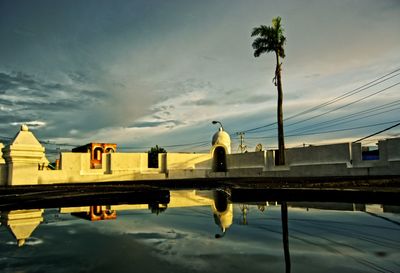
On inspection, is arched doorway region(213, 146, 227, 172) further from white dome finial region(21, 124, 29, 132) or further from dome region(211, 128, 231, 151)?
white dome finial region(21, 124, 29, 132)

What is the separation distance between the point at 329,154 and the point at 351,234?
20.0 metres

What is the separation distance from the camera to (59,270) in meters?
2.30

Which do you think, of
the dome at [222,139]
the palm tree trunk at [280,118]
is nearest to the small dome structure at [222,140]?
the dome at [222,139]

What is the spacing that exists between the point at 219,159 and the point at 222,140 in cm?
238

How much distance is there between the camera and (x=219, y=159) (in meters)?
37.5

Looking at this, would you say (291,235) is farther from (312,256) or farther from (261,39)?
(261,39)

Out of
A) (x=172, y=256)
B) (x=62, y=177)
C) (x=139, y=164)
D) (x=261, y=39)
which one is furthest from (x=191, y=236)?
(x=139, y=164)

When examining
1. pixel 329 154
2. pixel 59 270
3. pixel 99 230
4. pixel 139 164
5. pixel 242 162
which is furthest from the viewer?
pixel 139 164

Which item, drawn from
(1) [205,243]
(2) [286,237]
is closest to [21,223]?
(1) [205,243]

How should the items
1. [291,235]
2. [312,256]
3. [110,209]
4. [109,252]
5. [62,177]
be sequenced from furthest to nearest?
1. [62,177]
2. [110,209]
3. [291,235]
4. [109,252]
5. [312,256]

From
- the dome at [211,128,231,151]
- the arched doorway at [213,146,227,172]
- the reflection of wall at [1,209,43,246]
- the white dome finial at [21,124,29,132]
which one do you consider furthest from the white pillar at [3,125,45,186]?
the dome at [211,128,231,151]

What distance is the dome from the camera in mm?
37031

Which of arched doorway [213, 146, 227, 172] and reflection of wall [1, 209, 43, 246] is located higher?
arched doorway [213, 146, 227, 172]

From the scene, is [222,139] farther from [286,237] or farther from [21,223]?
[286,237]
